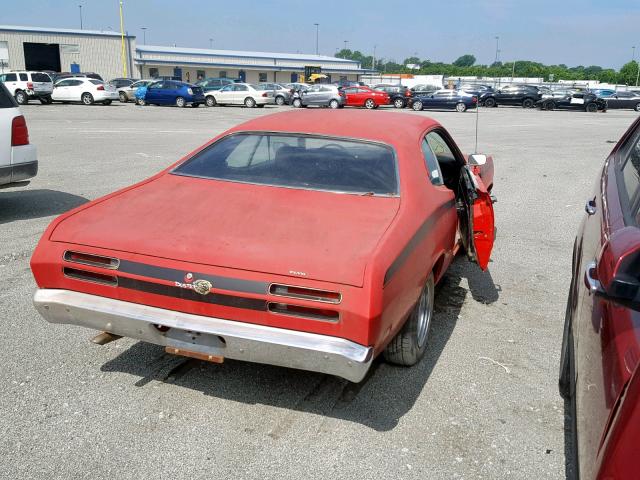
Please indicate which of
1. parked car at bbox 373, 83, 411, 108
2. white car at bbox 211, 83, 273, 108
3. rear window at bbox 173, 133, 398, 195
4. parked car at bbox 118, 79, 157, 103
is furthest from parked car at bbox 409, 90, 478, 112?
rear window at bbox 173, 133, 398, 195

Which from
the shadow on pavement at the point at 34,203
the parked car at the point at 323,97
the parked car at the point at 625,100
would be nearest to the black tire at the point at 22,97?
the parked car at the point at 323,97

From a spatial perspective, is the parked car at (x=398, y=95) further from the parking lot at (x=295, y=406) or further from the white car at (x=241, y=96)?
the parking lot at (x=295, y=406)

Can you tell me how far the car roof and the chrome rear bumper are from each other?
1771 mm

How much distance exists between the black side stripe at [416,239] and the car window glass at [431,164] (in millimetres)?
190

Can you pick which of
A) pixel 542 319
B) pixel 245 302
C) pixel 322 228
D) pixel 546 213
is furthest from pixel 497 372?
pixel 546 213

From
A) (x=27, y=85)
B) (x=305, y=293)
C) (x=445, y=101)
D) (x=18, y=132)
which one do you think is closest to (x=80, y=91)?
(x=27, y=85)

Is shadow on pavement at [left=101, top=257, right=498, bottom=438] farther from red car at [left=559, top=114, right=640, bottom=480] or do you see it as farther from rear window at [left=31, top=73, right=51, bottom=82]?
rear window at [left=31, top=73, right=51, bottom=82]

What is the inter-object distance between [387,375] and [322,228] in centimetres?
109

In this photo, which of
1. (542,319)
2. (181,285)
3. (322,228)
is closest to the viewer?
(181,285)

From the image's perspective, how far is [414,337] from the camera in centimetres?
371

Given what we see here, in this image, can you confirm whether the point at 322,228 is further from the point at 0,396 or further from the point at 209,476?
the point at 0,396

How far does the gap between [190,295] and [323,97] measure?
3313 cm

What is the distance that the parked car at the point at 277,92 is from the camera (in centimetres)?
3553

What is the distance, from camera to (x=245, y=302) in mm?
2936
